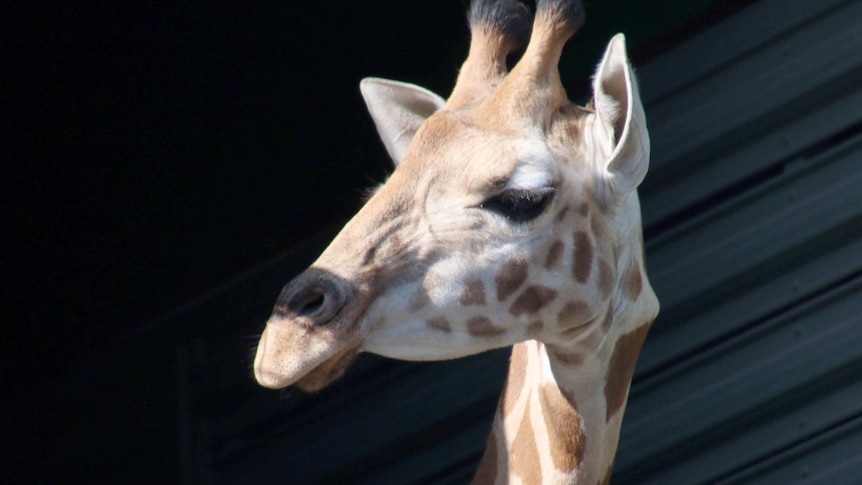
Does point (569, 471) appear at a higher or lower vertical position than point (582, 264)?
lower

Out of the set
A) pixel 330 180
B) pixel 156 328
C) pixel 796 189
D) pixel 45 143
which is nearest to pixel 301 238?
pixel 330 180

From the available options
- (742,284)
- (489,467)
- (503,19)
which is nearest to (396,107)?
(503,19)

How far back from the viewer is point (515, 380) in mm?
2709

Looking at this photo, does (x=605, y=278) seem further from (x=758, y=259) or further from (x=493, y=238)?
(x=758, y=259)

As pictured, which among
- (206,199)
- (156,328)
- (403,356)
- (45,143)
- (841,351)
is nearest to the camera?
(403,356)

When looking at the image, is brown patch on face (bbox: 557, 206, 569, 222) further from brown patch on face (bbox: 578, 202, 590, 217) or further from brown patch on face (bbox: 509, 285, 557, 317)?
brown patch on face (bbox: 509, 285, 557, 317)

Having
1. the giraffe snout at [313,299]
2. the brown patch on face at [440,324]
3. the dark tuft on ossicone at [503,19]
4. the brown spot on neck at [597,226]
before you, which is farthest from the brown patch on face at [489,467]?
the dark tuft on ossicone at [503,19]

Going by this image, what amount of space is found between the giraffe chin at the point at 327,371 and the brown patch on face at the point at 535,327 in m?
0.37

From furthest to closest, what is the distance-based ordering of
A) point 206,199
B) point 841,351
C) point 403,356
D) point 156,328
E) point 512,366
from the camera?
point 156,328 → point 206,199 → point 841,351 → point 512,366 → point 403,356

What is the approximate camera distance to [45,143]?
416 cm

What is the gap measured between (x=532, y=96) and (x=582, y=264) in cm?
37

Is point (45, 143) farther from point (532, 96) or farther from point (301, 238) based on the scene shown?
point (532, 96)

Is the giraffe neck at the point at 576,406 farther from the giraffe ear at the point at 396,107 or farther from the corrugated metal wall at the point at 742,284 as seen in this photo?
the corrugated metal wall at the point at 742,284

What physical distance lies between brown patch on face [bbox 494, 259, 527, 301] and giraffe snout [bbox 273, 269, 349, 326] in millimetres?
334
